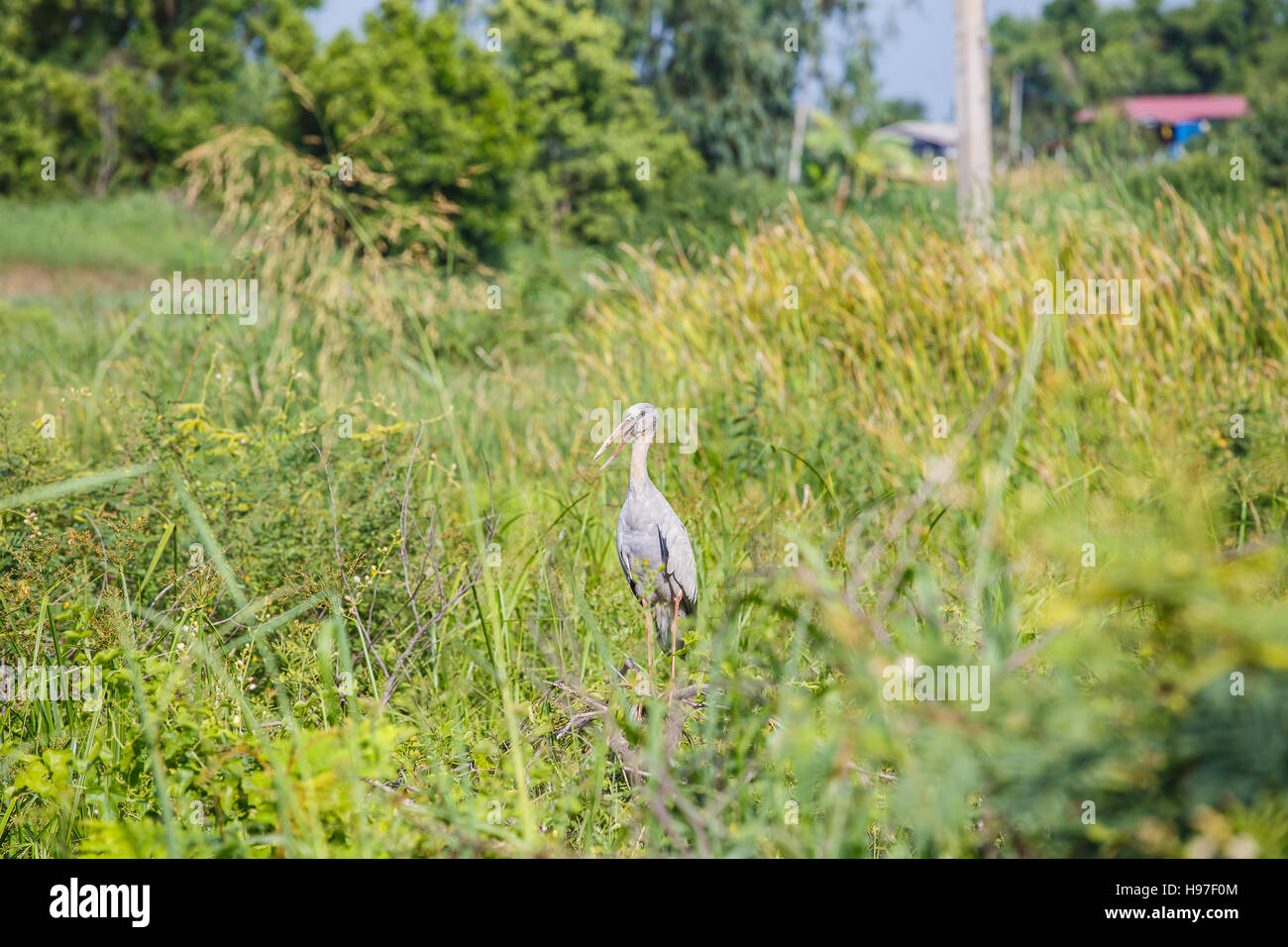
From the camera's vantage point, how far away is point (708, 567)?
319 centimetres

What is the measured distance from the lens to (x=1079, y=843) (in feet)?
4.19

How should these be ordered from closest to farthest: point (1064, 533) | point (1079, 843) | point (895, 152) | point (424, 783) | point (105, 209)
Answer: point (1064, 533) < point (1079, 843) < point (424, 783) < point (105, 209) < point (895, 152)

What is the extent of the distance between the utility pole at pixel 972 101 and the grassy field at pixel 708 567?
68cm

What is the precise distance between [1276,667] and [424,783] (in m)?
1.58

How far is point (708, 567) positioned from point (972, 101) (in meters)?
6.27

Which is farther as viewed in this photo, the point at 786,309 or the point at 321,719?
the point at 786,309

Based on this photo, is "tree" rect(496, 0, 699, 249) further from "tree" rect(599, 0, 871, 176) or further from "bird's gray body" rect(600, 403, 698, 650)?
"bird's gray body" rect(600, 403, 698, 650)

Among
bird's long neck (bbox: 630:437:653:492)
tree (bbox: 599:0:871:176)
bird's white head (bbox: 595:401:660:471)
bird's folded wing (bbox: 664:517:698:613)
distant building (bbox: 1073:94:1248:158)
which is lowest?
bird's folded wing (bbox: 664:517:698:613)

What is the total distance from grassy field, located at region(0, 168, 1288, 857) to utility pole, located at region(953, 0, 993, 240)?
2.23 feet

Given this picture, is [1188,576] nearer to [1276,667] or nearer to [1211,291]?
[1276,667]

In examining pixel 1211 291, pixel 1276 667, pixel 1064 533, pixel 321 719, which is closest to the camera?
pixel 1276 667

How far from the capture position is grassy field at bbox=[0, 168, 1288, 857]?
117 centimetres

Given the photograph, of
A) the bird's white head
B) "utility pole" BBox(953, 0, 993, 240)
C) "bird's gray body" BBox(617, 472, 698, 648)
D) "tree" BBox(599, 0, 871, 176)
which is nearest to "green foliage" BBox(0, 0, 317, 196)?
"tree" BBox(599, 0, 871, 176)

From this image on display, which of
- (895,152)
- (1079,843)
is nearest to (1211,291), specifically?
(1079,843)
